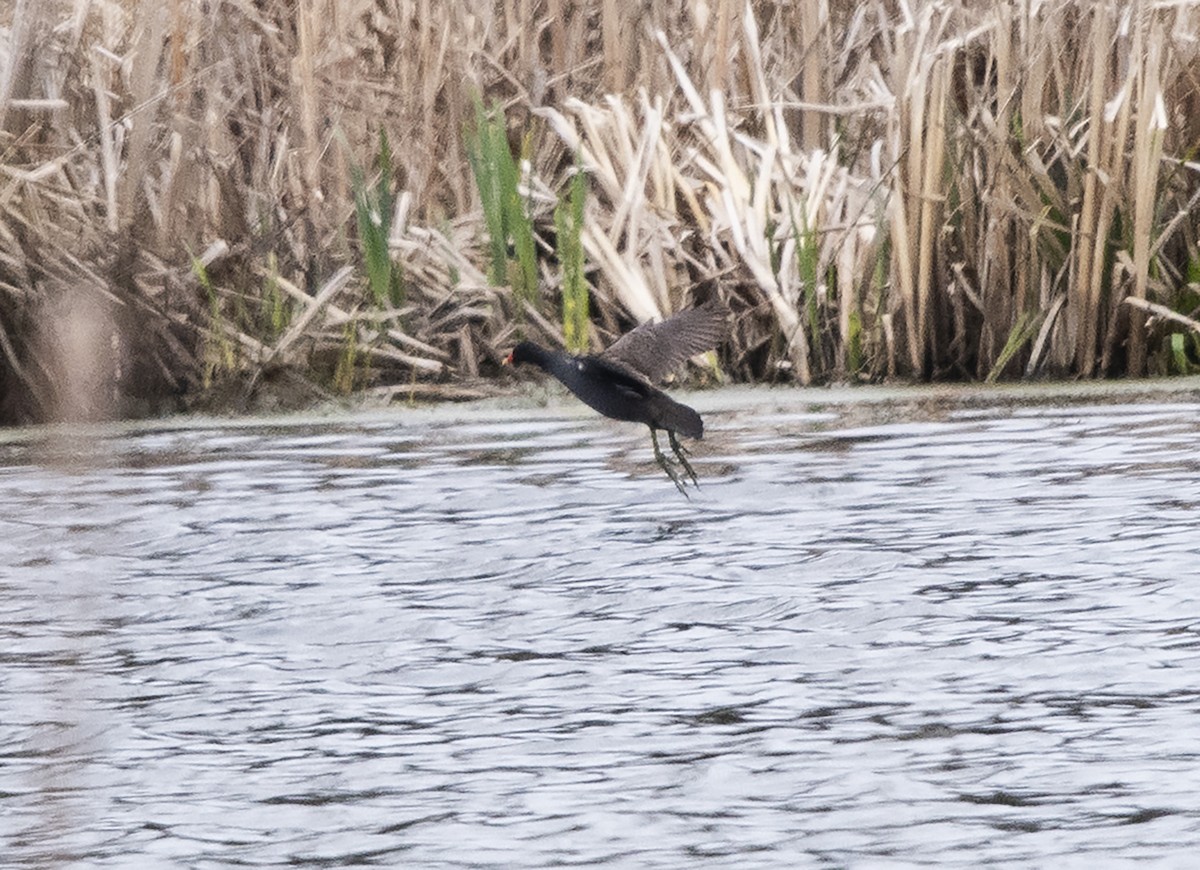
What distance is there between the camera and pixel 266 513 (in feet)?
19.7

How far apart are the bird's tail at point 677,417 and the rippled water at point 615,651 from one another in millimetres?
179

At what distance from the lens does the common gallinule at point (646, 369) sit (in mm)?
6203

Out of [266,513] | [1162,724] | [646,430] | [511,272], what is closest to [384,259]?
[511,272]

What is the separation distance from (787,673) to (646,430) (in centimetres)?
378

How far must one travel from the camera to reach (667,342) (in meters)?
6.62

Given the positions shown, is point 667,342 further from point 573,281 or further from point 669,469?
point 573,281

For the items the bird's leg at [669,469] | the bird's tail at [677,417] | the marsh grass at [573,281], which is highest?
the marsh grass at [573,281]

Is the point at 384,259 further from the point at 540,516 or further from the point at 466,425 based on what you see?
the point at 540,516

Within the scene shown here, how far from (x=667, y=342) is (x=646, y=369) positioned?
0.33 ft

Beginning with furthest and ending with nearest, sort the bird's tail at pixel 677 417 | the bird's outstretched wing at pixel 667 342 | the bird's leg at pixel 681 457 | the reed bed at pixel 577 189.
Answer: the reed bed at pixel 577 189 < the bird's outstretched wing at pixel 667 342 < the bird's leg at pixel 681 457 < the bird's tail at pixel 677 417

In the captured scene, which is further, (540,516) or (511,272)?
(511,272)

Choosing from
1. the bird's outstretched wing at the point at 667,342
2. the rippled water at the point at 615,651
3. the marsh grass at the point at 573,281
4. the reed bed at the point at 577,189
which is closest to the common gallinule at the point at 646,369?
the bird's outstretched wing at the point at 667,342

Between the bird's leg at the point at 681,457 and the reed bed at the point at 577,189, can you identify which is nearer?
the bird's leg at the point at 681,457

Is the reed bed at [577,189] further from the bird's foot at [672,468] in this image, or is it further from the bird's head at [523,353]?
the bird's foot at [672,468]
